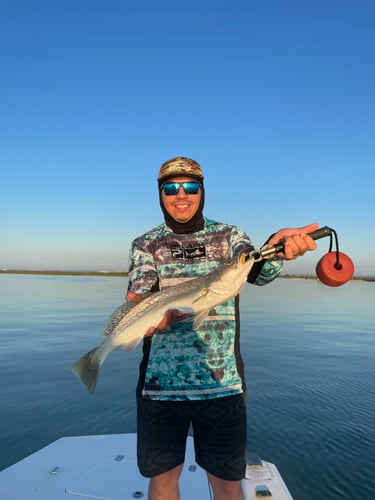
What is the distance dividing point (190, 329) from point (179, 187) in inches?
61.3

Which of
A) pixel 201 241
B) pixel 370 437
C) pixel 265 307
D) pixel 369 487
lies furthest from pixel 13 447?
pixel 265 307

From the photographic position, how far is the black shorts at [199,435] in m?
3.43

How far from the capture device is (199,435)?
139 inches

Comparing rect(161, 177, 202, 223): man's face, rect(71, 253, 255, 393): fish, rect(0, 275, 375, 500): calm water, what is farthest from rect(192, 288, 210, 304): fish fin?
rect(0, 275, 375, 500): calm water

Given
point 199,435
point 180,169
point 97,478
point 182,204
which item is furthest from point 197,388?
point 97,478

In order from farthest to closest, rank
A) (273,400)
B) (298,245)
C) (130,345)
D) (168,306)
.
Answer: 1. (273,400)
2. (130,345)
3. (168,306)
4. (298,245)

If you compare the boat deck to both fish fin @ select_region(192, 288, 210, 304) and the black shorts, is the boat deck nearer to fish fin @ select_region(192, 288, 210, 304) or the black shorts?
the black shorts

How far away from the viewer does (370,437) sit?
269 inches

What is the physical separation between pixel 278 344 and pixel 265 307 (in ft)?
41.5

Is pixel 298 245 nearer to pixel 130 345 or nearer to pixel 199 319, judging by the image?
pixel 199 319

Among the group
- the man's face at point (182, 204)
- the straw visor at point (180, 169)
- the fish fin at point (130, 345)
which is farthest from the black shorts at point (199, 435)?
the straw visor at point (180, 169)

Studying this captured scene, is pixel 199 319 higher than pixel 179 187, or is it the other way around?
pixel 179 187

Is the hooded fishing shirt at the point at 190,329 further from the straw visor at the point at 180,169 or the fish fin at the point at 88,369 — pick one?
the straw visor at the point at 180,169

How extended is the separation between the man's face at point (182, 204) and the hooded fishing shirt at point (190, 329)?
20cm
